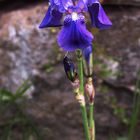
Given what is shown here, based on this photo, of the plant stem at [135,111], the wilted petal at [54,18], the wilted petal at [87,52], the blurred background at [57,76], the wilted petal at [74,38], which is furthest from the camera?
the blurred background at [57,76]

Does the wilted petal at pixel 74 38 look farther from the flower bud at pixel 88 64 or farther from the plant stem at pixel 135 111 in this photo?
the plant stem at pixel 135 111

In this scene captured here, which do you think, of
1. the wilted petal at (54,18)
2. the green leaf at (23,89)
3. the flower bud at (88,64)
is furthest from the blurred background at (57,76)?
the wilted petal at (54,18)

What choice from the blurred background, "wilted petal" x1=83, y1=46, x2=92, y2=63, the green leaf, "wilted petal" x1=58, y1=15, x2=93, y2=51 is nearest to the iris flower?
"wilted petal" x1=58, y1=15, x2=93, y2=51

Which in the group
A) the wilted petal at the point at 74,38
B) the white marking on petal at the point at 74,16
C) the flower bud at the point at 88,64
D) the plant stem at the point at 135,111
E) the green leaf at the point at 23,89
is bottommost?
the plant stem at the point at 135,111

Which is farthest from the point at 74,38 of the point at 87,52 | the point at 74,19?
the point at 87,52

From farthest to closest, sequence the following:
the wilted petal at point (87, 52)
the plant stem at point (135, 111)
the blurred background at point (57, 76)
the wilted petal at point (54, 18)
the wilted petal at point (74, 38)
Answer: the blurred background at point (57, 76) < the plant stem at point (135, 111) < the wilted petal at point (87, 52) < the wilted petal at point (54, 18) < the wilted petal at point (74, 38)

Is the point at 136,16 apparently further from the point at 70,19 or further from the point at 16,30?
the point at 70,19

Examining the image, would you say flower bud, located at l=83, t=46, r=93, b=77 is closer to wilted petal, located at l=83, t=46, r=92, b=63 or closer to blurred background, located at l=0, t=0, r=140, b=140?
wilted petal, located at l=83, t=46, r=92, b=63
